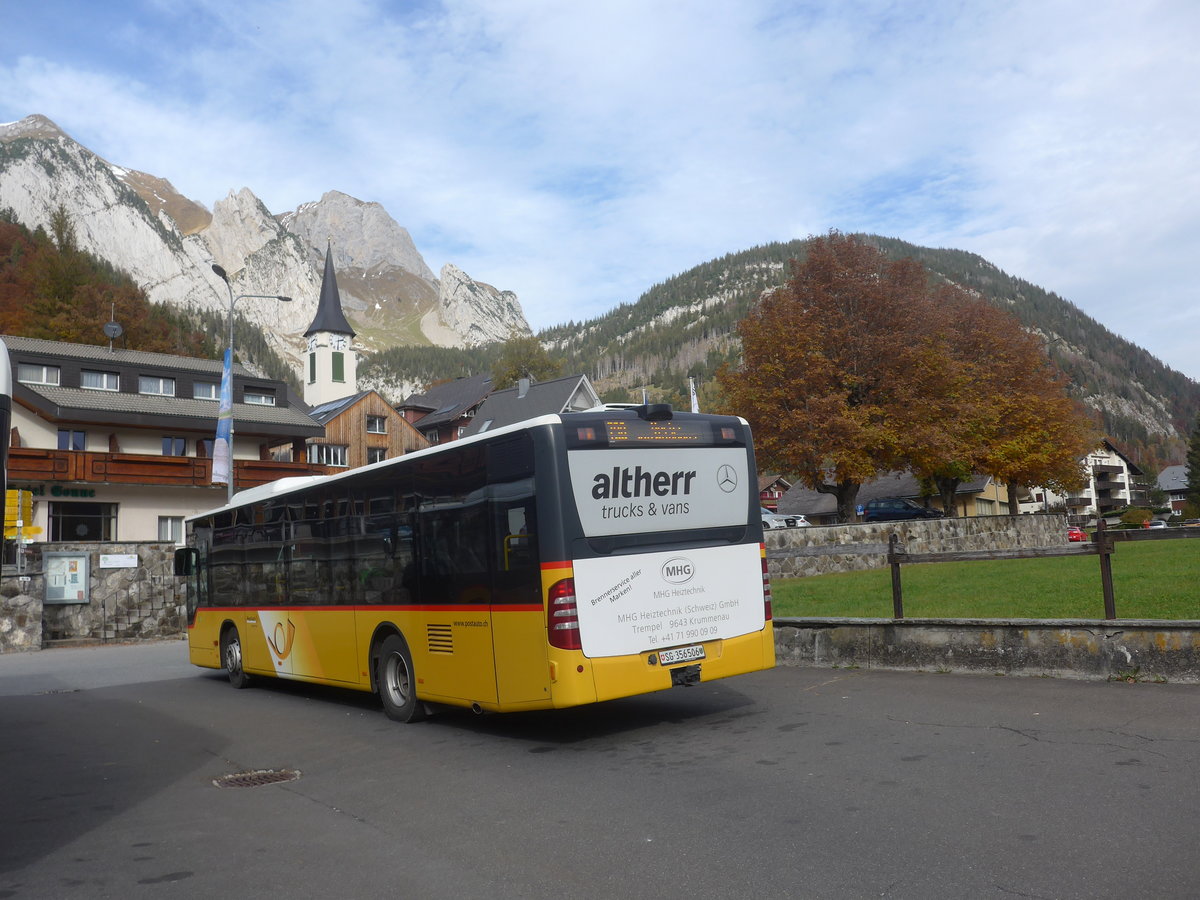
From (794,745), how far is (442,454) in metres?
4.30

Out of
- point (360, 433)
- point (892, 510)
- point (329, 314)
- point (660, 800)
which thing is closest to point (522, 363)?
point (329, 314)

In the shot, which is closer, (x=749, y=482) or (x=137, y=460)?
(x=749, y=482)

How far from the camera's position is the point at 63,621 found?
987 inches

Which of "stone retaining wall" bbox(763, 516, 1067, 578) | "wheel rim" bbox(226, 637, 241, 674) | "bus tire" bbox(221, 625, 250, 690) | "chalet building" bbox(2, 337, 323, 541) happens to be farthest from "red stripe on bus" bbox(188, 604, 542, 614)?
"chalet building" bbox(2, 337, 323, 541)

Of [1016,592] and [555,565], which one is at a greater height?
[555,565]

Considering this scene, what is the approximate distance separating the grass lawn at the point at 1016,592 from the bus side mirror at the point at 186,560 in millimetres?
9770

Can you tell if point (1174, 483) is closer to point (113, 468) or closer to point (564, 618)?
point (113, 468)

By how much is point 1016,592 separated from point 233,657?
1257 centimetres

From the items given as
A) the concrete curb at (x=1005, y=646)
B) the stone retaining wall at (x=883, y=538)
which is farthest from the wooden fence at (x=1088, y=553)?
the stone retaining wall at (x=883, y=538)

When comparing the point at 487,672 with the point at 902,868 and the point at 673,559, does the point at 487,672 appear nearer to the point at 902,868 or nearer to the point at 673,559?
the point at 673,559

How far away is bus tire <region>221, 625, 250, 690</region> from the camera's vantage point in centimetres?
1491

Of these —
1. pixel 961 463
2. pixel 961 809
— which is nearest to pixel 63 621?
Answer: pixel 961 809

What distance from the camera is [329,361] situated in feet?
314

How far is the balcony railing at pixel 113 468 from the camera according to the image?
122 ft
